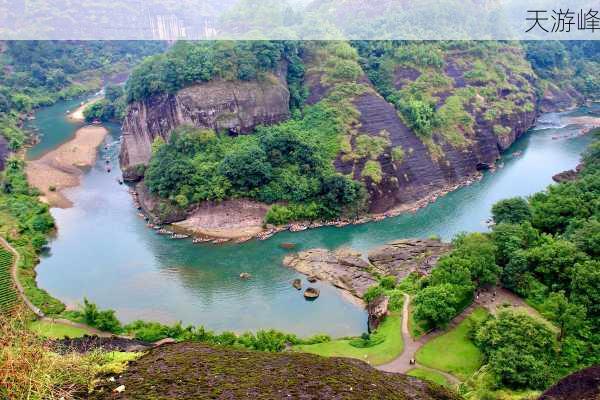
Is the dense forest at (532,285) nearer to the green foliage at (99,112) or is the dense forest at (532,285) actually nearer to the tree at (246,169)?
the tree at (246,169)

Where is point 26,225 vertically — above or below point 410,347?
above

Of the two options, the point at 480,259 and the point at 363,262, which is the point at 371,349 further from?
the point at 363,262

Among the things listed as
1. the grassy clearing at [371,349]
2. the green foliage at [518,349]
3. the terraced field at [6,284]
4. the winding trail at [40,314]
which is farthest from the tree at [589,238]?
the terraced field at [6,284]

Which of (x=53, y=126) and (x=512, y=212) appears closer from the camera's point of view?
(x=512, y=212)

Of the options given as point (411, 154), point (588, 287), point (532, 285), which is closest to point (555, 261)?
point (532, 285)

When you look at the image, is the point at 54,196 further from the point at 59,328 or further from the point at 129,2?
the point at 59,328

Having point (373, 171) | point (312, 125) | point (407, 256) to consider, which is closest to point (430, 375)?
point (407, 256)

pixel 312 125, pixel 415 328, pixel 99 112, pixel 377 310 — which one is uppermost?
pixel 312 125

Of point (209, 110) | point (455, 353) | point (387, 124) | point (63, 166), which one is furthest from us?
point (63, 166)

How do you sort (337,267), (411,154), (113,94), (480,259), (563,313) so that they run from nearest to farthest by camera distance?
1. (563,313)
2. (480,259)
3. (337,267)
4. (411,154)
5. (113,94)

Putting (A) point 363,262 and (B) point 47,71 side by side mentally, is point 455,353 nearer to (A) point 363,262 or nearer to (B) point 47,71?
(A) point 363,262
